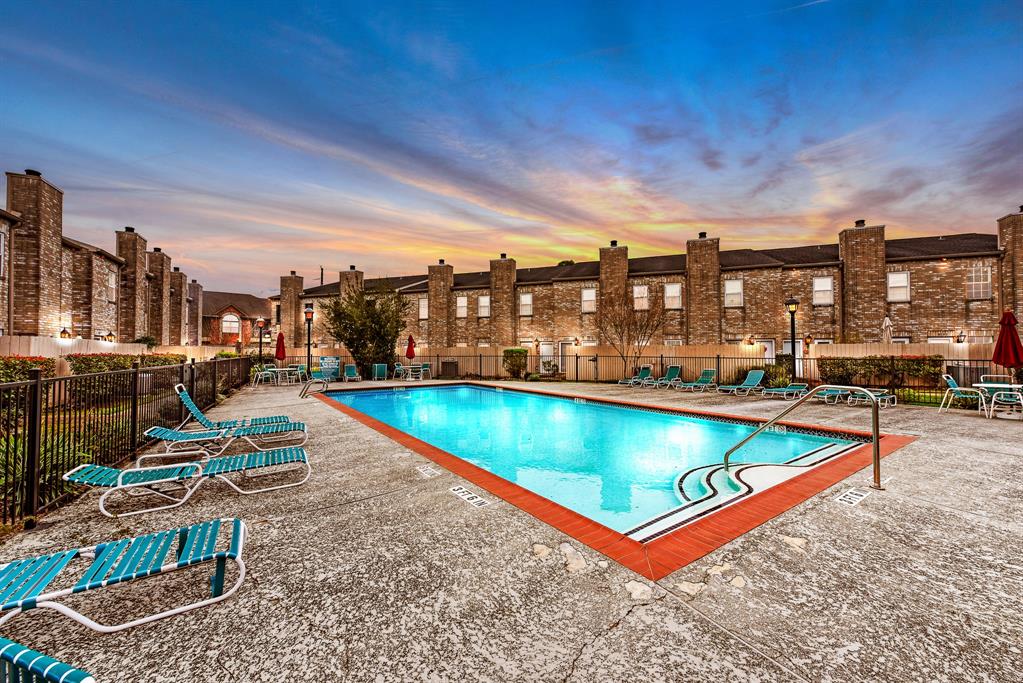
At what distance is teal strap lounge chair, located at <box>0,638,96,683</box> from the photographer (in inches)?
40.3

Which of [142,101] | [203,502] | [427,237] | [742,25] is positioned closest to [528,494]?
[203,502]

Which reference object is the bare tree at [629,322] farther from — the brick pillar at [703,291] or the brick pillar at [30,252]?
the brick pillar at [30,252]

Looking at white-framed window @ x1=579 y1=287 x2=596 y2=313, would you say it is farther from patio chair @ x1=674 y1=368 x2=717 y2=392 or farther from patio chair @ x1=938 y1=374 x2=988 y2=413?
patio chair @ x1=938 y1=374 x2=988 y2=413

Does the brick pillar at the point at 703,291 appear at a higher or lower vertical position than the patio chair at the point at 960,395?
higher

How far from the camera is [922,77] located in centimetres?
1264

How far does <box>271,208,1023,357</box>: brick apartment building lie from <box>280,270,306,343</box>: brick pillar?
9803mm

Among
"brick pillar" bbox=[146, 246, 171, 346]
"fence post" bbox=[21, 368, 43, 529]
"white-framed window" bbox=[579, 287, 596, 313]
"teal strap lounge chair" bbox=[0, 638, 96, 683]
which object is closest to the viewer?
"teal strap lounge chair" bbox=[0, 638, 96, 683]

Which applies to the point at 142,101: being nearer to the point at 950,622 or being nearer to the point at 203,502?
the point at 203,502

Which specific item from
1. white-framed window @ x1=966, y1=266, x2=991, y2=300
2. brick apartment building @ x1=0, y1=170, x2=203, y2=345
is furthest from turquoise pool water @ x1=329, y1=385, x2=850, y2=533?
white-framed window @ x1=966, y1=266, x2=991, y2=300

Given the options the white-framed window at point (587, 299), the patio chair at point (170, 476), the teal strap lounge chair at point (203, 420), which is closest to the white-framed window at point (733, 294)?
the white-framed window at point (587, 299)

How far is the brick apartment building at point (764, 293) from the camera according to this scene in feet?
67.7

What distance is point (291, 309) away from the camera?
110ft

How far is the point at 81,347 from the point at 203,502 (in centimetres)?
2189

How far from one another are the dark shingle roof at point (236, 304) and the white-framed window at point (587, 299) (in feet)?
157
